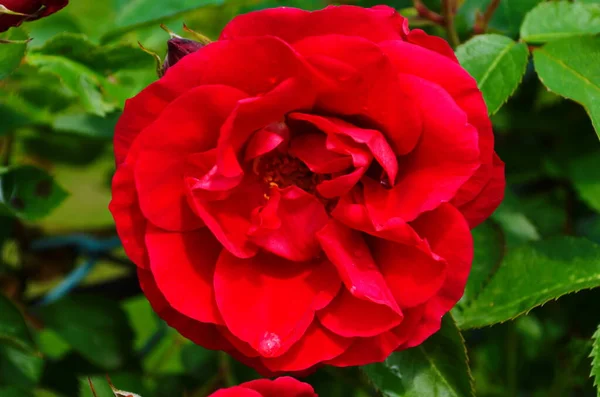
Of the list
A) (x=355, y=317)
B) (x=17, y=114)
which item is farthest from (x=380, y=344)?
(x=17, y=114)

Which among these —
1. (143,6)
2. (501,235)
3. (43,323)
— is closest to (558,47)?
(501,235)

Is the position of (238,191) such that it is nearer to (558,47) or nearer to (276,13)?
(276,13)

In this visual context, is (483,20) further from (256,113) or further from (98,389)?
(98,389)

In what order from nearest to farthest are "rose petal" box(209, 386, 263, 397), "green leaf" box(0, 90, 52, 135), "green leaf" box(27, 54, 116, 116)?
1. "rose petal" box(209, 386, 263, 397)
2. "green leaf" box(27, 54, 116, 116)
3. "green leaf" box(0, 90, 52, 135)

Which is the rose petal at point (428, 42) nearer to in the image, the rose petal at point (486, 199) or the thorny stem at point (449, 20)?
the rose petal at point (486, 199)

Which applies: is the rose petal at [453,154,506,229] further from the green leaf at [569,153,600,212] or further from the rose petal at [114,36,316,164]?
the green leaf at [569,153,600,212]

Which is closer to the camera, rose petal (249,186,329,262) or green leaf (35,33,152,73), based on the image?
rose petal (249,186,329,262)

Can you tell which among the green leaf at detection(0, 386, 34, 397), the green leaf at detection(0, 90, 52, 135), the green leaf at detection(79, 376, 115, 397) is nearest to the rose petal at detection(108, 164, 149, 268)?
the green leaf at detection(79, 376, 115, 397)
